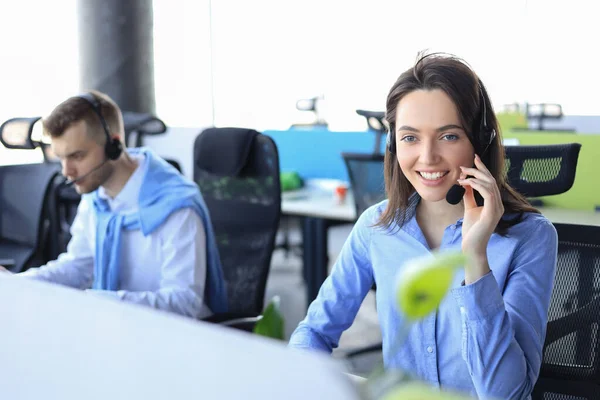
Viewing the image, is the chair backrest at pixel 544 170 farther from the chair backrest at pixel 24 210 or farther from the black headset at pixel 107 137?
the chair backrest at pixel 24 210

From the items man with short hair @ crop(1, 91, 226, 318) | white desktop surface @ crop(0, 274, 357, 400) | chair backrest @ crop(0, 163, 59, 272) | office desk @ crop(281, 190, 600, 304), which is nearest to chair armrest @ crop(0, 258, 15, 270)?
chair backrest @ crop(0, 163, 59, 272)

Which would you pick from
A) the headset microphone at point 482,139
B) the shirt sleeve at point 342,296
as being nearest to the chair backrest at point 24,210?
the shirt sleeve at point 342,296

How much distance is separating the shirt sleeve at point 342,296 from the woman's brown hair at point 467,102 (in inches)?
8.1

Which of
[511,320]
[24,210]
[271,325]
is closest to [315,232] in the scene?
[24,210]

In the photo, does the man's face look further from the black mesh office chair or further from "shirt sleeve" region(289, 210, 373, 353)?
the black mesh office chair

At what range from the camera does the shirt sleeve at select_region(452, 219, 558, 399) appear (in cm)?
108

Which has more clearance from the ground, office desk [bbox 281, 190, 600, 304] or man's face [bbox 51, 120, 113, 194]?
man's face [bbox 51, 120, 113, 194]

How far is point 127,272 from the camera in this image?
6.31ft

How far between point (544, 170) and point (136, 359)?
4.31ft

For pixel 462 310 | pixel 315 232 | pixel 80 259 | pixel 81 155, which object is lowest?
pixel 315 232

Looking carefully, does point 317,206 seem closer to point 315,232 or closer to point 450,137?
point 315,232

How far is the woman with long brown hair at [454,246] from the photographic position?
3.62 ft

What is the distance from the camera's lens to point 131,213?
74.5 inches

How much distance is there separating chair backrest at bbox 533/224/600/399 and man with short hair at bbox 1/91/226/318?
2.70 feet
